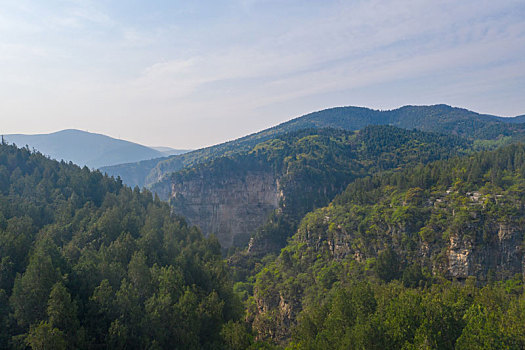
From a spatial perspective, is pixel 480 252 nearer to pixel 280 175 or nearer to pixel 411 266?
pixel 411 266

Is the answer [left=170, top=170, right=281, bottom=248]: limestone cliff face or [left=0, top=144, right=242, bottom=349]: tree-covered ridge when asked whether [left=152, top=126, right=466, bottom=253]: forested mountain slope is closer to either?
[left=170, top=170, right=281, bottom=248]: limestone cliff face

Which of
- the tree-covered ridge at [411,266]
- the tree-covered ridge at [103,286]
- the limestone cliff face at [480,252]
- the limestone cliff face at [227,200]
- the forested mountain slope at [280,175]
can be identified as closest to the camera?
A: the tree-covered ridge at [103,286]

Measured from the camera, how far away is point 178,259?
173 ft

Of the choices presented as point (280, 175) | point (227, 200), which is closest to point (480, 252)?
point (280, 175)

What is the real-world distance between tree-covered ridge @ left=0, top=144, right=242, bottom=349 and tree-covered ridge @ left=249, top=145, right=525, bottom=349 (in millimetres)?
14798

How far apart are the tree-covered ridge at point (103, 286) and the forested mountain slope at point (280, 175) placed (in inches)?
2912

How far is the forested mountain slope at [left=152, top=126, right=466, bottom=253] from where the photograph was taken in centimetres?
13388

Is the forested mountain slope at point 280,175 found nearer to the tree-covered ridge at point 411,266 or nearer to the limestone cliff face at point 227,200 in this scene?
the limestone cliff face at point 227,200

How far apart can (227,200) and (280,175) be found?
93.2 ft

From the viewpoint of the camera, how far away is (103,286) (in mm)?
35938

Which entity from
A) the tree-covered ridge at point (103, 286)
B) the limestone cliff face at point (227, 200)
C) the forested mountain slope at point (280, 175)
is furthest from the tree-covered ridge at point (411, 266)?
the limestone cliff face at point (227, 200)

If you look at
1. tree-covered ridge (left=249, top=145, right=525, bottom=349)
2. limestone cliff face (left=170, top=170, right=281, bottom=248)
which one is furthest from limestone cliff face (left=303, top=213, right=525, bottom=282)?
limestone cliff face (left=170, top=170, right=281, bottom=248)

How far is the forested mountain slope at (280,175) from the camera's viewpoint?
13388cm

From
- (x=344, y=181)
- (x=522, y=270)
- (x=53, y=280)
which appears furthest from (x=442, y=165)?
(x=53, y=280)
